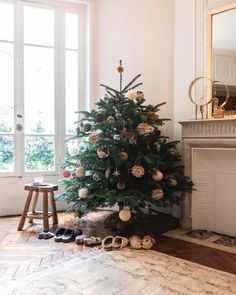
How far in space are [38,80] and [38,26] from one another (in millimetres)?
677

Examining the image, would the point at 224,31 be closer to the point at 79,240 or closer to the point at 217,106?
the point at 217,106

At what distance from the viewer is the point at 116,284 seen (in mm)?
1931

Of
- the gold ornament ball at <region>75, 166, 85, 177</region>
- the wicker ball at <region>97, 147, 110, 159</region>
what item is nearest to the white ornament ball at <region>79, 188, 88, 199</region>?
the gold ornament ball at <region>75, 166, 85, 177</region>

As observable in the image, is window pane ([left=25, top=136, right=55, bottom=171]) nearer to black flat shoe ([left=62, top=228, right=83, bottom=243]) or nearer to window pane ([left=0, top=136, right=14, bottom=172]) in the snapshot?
window pane ([left=0, top=136, right=14, bottom=172])

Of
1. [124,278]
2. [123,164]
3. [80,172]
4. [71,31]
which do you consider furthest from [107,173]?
[71,31]

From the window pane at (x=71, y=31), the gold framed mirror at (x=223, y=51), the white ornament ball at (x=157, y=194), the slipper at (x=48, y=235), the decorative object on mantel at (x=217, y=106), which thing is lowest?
the slipper at (x=48, y=235)

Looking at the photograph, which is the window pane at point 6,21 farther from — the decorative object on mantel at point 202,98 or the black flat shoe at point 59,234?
the black flat shoe at point 59,234

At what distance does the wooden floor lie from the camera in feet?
7.43

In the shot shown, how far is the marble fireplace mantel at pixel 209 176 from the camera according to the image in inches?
116

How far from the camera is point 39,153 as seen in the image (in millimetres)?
4000

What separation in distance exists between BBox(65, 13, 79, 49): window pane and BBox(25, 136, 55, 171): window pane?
125 cm

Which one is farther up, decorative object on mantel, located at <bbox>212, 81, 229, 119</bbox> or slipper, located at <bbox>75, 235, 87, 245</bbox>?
decorative object on mantel, located at <bbox>212, 81, 229, 119</bbox>

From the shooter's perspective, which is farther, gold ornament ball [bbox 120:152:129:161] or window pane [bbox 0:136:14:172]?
window pane [bbox 0:136:14:172]

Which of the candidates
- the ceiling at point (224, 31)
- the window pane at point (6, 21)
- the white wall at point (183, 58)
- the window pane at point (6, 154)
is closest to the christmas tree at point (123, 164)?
the white wall at point (183, 58)
